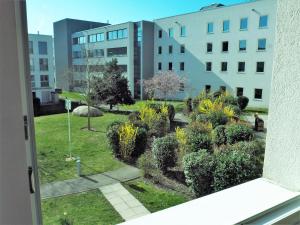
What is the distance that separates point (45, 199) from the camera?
2439 millimetres

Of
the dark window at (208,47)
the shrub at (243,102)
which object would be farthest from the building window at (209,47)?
the shrub at (243,102)

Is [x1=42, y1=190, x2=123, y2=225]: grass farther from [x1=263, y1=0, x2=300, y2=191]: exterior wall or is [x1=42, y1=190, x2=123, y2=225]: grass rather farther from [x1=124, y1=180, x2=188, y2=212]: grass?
[x1=263, y1=0, x2=300, y2=191]: exterior wall

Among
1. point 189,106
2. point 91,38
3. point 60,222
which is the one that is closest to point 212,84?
point 189,106

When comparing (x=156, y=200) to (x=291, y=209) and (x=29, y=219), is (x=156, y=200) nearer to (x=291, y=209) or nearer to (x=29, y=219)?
(x=291, y=209)

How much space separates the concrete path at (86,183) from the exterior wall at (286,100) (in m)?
2.30

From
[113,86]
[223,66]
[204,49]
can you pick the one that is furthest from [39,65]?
[223,66]

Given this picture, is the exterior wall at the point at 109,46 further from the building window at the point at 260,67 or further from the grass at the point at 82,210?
the building window at the point at 260,67

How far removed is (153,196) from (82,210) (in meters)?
0.72

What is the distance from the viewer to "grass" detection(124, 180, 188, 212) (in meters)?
2.42

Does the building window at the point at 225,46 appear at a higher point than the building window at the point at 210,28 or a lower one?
lower

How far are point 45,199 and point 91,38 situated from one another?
418 centimetres

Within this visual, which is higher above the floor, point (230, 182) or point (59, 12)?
point (59, 12)

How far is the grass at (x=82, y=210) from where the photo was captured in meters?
2.10

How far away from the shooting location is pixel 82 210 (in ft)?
→ 7.54
